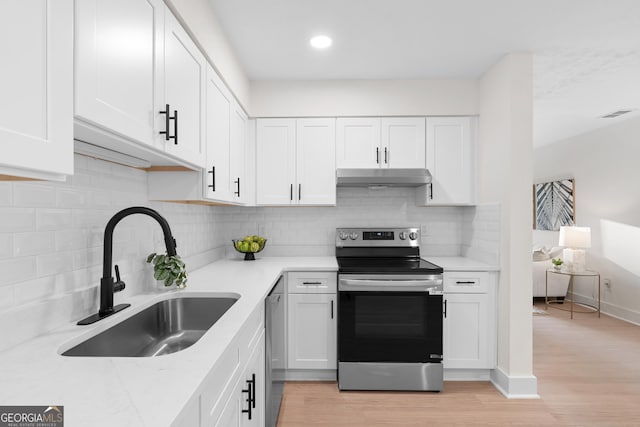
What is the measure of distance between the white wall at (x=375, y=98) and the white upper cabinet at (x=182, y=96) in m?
1.29

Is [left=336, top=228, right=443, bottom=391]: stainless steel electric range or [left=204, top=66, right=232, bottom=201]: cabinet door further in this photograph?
[left=336, top=228, right=443, bottom=391]: stainless steel electric range

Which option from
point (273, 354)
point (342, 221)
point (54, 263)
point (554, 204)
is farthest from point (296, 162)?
point (554, 204)

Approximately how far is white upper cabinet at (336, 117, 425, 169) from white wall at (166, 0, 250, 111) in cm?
92

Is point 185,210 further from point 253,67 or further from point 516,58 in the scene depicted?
point 516,58

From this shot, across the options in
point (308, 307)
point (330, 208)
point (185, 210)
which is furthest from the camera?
point (330, 208)

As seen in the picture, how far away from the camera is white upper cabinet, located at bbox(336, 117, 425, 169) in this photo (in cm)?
313

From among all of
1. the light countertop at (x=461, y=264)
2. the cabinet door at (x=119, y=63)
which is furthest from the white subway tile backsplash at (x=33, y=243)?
the light countertop at (x=461, y=264)

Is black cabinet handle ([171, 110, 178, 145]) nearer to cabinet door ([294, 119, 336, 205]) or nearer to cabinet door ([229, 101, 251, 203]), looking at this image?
cabinet door ([229, 101, 251, 203])

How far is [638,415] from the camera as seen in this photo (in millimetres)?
2359

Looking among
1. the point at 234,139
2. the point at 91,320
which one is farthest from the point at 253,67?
the point at 91,320

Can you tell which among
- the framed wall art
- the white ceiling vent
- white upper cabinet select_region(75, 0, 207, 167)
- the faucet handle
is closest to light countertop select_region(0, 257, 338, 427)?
the faucet handle

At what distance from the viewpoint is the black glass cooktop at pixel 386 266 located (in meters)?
2.67

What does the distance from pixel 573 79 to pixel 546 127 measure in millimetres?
1897

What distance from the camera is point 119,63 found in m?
1.09
